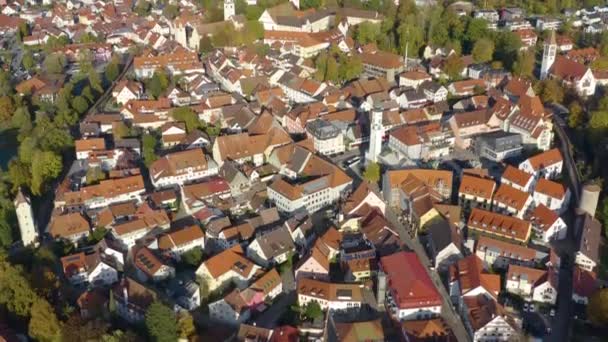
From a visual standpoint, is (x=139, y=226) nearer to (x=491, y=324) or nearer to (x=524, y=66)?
(x=491, y=324)

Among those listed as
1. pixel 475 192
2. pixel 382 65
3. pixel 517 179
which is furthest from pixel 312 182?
pixel 382 65

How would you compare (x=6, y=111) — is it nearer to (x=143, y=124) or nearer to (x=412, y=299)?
(x=143, y=124)

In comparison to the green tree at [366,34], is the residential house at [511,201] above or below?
below

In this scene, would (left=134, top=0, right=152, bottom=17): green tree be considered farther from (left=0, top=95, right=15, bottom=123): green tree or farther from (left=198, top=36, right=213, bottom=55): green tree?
(left=0, top=95, right=15, bottom=123): green tree

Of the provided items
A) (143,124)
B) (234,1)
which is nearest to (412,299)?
(143,124)

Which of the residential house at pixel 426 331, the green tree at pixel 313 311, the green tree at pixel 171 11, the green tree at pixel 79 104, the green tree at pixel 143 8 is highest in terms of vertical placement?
the green tree at pixel 171 11

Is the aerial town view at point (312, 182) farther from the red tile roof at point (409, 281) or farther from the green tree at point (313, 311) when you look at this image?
the green tree at point (313, 311)

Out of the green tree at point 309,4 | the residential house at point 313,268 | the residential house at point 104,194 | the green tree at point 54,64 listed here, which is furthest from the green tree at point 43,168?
the green tree at point 309,4
